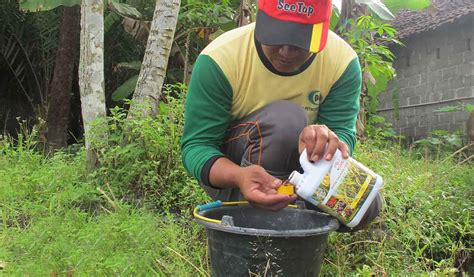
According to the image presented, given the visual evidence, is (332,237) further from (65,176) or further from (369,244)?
(65,176)

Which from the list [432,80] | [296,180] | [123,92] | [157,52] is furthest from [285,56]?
[432,80]

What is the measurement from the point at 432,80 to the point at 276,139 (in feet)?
31.5

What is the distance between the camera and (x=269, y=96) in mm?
1884

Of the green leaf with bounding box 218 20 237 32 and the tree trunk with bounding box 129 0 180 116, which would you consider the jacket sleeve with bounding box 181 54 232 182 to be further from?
the green leaf with bounding box 218 20 237 32

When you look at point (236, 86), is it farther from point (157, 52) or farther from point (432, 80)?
point (432, 80)

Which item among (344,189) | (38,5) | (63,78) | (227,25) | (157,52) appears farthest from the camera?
(63,78)

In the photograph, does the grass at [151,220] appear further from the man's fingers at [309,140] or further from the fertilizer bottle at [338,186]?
the man's fingers at [309,140]

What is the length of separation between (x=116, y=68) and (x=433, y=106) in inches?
263

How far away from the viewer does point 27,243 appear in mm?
2217

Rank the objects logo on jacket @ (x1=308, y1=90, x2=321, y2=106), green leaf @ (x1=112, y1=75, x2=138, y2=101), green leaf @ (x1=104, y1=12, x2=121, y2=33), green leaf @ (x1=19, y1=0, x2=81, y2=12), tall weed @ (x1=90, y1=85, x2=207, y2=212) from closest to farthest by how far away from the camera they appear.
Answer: logo on jacket @ (x1=308, y1=90, x2=321, y2=106)
tall weed @ (x1=90, y1=85, x2=207, y2=212)
green leaf @ (x1=19, y1=0, x2=81, y2=12)
green leaf @ (x1=112, y1=75, x2=138, y2=101)
green leaf @ (x1=104, y1=12, x2=121, y2=33)

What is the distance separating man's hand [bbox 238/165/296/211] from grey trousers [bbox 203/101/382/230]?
278 millimetres

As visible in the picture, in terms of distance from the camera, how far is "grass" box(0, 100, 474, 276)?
6.62 feet

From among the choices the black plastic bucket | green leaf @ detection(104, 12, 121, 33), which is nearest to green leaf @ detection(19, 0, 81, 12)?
green leaf @ detection(104, 12, 121, 33)

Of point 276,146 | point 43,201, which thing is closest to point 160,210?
point 43,201
